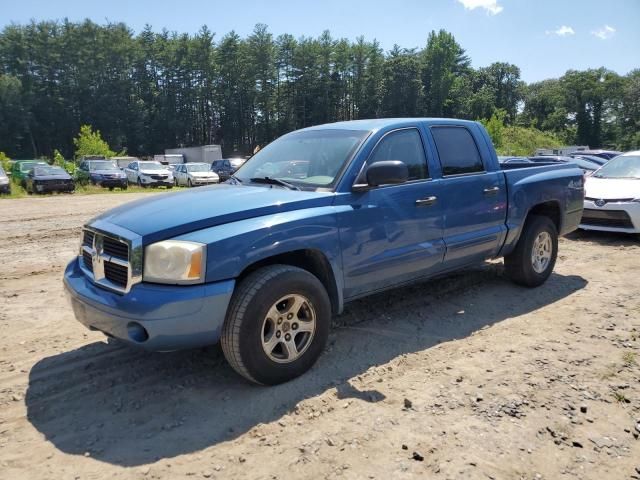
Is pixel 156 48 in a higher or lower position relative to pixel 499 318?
higher

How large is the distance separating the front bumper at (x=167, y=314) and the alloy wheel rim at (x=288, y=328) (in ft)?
1.15

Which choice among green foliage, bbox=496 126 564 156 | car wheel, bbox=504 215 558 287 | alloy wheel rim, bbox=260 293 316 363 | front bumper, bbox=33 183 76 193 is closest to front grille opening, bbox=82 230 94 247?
alloy wheel rim, bbox=260 293 316 363

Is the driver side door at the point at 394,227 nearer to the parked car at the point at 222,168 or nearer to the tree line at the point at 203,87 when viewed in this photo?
the parked car at the point at 222,168

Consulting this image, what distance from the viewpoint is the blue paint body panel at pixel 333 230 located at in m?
2.99

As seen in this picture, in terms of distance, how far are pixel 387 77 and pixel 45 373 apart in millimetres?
87290

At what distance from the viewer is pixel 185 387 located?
3402 millimetres

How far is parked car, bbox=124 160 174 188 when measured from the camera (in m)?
27.6

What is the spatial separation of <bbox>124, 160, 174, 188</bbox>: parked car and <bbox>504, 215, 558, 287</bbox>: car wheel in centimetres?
2517

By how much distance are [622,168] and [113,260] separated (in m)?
9.64

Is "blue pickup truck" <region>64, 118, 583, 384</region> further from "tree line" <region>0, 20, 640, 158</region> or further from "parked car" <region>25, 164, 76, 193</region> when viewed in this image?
"tree line" <region>0, 20, 640, 158</region>

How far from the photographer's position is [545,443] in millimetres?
2715

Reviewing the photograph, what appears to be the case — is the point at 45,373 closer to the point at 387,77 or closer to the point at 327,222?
the point at 327,222

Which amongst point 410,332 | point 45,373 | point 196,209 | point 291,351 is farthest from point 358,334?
point 45,373

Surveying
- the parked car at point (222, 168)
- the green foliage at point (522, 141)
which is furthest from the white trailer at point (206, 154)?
the green foliage at point (522, 141)
